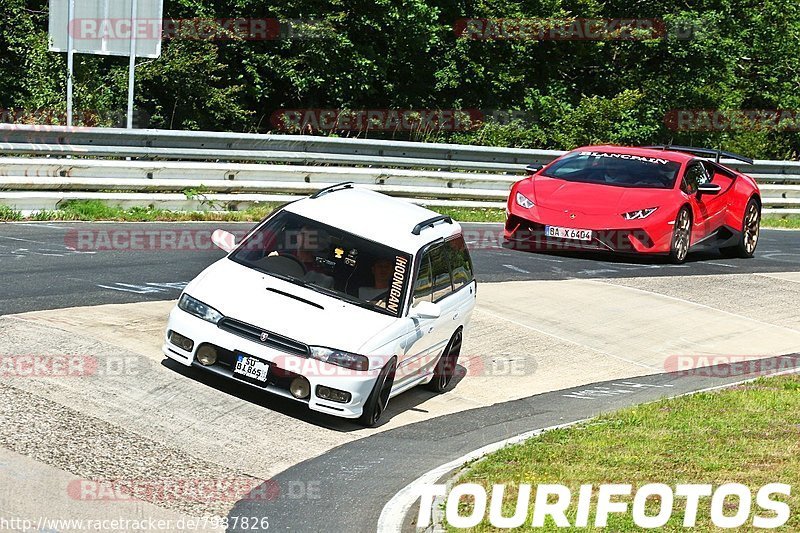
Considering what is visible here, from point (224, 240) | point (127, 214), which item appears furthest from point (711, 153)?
point (224, 240)

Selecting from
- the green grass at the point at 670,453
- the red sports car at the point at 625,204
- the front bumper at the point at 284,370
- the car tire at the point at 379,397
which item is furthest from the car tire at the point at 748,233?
the front bumper at the point at 284,370

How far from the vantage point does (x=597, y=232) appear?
667 inches

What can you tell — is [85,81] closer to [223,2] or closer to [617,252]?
[223,2]

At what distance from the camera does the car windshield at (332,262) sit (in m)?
9.82

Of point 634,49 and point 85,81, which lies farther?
point 634,49

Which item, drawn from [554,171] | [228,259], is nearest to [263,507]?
[228,259]

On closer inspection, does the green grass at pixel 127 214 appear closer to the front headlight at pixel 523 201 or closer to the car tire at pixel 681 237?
the front headlight at pixel 523 201

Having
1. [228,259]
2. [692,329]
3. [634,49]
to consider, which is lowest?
[692,329]

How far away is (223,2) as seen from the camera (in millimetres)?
29359

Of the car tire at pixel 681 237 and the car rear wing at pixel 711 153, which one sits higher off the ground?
the car rear wing at pixel 711 153

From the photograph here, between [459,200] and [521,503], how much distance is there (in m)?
15.0

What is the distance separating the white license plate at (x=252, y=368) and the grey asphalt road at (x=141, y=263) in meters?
2.91

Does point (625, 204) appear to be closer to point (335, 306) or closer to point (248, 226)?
point (248, 226)

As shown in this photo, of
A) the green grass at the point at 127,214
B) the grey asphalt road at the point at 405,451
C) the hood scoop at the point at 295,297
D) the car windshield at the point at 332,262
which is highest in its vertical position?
the car windshield at the point at 332,262
